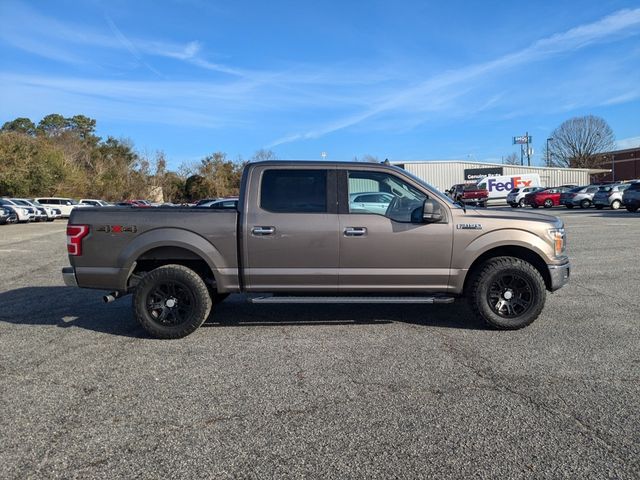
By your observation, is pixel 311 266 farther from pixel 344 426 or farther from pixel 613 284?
pixel 613 284

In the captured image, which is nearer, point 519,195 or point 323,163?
point 323,163

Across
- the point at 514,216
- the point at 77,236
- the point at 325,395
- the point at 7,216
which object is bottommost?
the point at 325,395

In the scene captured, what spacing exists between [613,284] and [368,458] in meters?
6.93

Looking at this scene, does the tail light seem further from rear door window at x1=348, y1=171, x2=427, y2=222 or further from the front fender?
the front fender

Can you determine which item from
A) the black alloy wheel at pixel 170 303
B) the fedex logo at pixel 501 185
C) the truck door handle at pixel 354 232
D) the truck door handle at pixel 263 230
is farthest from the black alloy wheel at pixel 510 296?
Answer: the fedex logo at pixel 501 185

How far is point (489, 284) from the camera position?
547cm

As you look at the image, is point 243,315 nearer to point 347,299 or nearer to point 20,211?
point 347,299

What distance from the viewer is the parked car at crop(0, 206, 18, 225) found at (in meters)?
29.5

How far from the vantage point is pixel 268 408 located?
367cm

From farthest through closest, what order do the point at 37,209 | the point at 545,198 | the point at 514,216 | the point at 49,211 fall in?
1. the point at 545,198
2. the point at 49,211
3. the point at 37,209
4. the point at 514,216

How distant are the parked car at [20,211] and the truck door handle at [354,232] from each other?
106 ft

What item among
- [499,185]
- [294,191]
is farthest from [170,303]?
[499,185]

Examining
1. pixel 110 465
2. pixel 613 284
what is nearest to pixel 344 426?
pixel 110 465

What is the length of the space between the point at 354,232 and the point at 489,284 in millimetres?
1664
